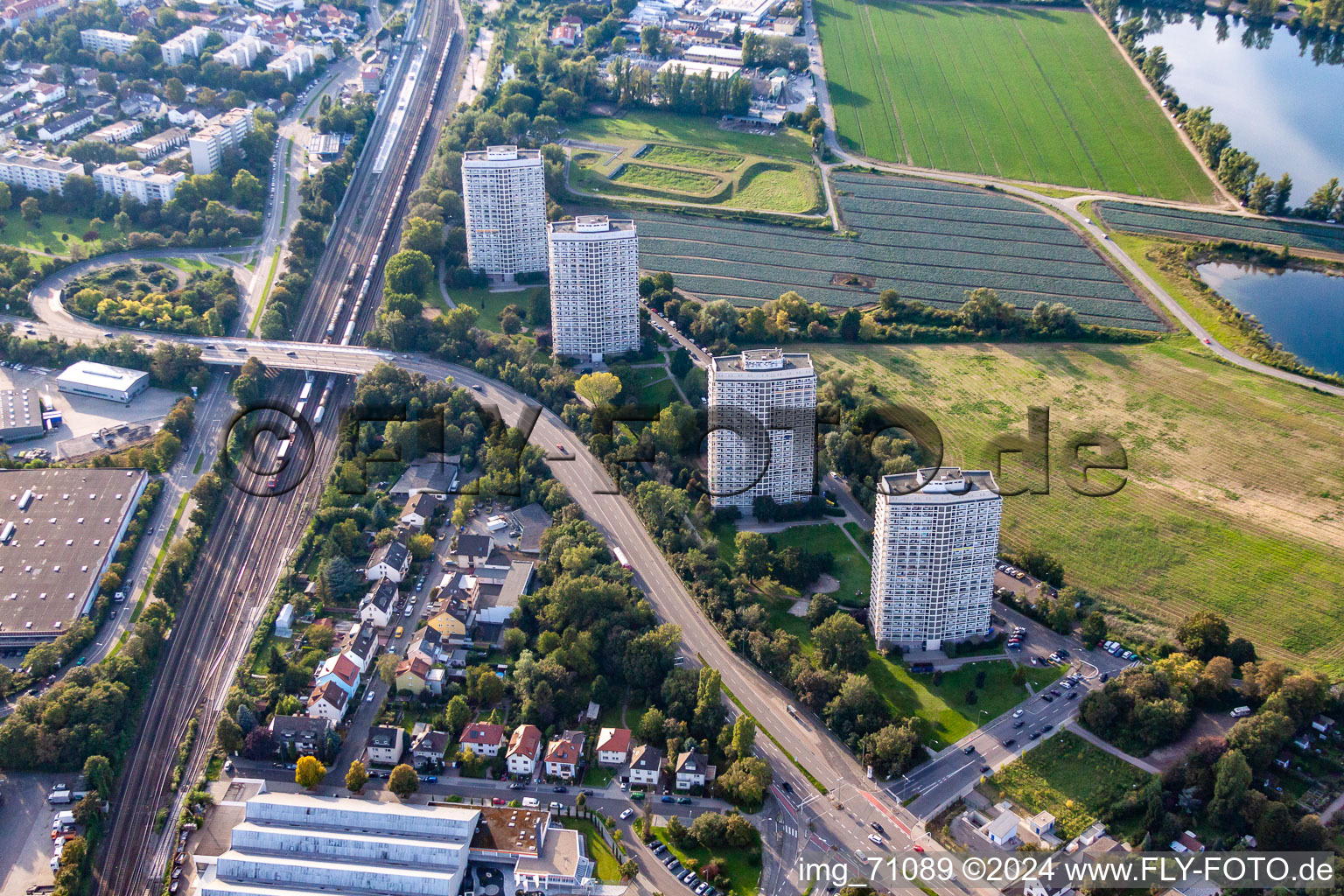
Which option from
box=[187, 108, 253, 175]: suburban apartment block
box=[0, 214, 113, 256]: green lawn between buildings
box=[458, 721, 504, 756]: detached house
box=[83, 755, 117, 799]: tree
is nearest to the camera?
box=[83, 755, 117, 799]: tree

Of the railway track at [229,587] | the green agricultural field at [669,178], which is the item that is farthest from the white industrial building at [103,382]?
the green agricultural field at [669,178]

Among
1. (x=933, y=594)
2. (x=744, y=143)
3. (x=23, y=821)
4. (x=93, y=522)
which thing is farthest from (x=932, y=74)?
(x=23, y=821)

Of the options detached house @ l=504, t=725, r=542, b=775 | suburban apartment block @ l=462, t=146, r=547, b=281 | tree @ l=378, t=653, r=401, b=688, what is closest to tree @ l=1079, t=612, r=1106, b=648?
detached house @ l=504, t=725, r=542, b=775

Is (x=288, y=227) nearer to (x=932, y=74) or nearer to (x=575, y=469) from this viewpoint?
(x=575, y=469)

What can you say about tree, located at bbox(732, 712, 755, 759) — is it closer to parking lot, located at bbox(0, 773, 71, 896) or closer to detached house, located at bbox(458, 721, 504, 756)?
detached house, located at bbox(458, 721, 504, 756)

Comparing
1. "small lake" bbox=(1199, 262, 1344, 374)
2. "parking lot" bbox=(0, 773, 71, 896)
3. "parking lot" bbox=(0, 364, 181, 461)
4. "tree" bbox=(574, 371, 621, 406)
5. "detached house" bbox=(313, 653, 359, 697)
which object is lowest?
"parking lot" bbox=(0, 773, 71, 896)

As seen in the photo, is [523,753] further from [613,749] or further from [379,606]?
[379,606]

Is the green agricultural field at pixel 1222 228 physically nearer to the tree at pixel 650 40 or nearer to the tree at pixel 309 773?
the tree at pixel 650 40
